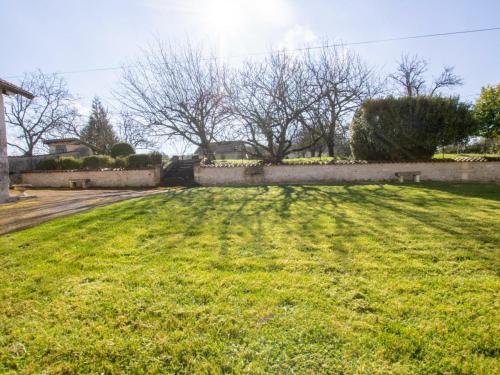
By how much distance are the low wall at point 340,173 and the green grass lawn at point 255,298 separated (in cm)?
678

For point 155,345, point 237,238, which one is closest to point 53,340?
point 155,345

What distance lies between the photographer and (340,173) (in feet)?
39.5

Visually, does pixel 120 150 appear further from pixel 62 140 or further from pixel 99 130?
pixel 99 130

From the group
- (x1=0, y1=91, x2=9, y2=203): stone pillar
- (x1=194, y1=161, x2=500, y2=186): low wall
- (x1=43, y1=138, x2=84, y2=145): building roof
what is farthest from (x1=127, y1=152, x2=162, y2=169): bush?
(x1=43, y1=138, x2=84, y2=145): building roof

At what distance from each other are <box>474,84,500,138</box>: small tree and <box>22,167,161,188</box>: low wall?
55.5ft

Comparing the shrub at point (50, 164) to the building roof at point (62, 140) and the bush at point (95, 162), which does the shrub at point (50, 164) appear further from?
the building roof at point (62, 140)

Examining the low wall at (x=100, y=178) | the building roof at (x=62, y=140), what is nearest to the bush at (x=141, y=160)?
the low wall at (x=100, y=178)

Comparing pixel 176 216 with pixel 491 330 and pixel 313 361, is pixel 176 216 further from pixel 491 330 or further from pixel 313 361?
pixel 491 330

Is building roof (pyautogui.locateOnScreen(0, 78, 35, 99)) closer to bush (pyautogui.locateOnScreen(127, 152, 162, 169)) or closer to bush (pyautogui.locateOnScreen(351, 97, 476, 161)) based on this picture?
bush (pyautogui.locateOnScreen(127, 152, 162, 169))

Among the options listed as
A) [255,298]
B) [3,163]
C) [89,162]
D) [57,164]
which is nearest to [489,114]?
[255,298]

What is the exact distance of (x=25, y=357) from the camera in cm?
192

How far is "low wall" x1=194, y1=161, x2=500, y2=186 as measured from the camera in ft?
35.5

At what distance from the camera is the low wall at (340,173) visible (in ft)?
35.5

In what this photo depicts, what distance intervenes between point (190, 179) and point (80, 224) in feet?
31.4
